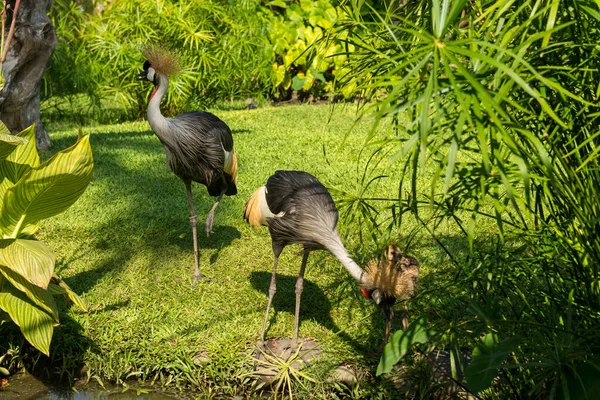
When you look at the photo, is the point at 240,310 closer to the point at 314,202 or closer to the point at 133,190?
the point at 314,202

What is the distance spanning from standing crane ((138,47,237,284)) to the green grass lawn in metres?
0.35

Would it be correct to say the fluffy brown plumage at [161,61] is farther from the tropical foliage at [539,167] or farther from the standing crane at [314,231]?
the tropical foliage at [539,167]

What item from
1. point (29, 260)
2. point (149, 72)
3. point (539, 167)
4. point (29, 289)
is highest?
point (539, 167)

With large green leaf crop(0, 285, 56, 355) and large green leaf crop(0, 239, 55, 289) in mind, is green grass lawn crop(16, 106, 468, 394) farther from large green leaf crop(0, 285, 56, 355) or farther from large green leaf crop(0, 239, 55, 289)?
large green leaf crop(0, 239, 55, 289)

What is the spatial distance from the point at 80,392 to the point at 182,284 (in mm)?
1089

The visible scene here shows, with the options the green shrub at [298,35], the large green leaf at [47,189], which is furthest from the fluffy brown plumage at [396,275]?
the green shrub at [298,35]

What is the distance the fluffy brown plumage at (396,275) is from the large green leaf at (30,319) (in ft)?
5.37

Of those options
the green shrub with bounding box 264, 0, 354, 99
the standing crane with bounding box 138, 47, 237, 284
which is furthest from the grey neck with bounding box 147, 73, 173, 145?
the green shrub with bounding box 264, 0, 354, 99

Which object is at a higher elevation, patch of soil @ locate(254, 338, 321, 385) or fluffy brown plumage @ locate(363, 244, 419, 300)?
fluffy brown plumage @ locate(363, 244, 419, 300)

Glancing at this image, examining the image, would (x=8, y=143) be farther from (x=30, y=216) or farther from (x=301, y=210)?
(x=301, y=210)

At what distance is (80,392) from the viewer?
4074mm

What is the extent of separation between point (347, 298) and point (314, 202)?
2.89 ft

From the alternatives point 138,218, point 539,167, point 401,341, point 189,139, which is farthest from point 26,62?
point 539,167

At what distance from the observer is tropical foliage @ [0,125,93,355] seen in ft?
12.3
